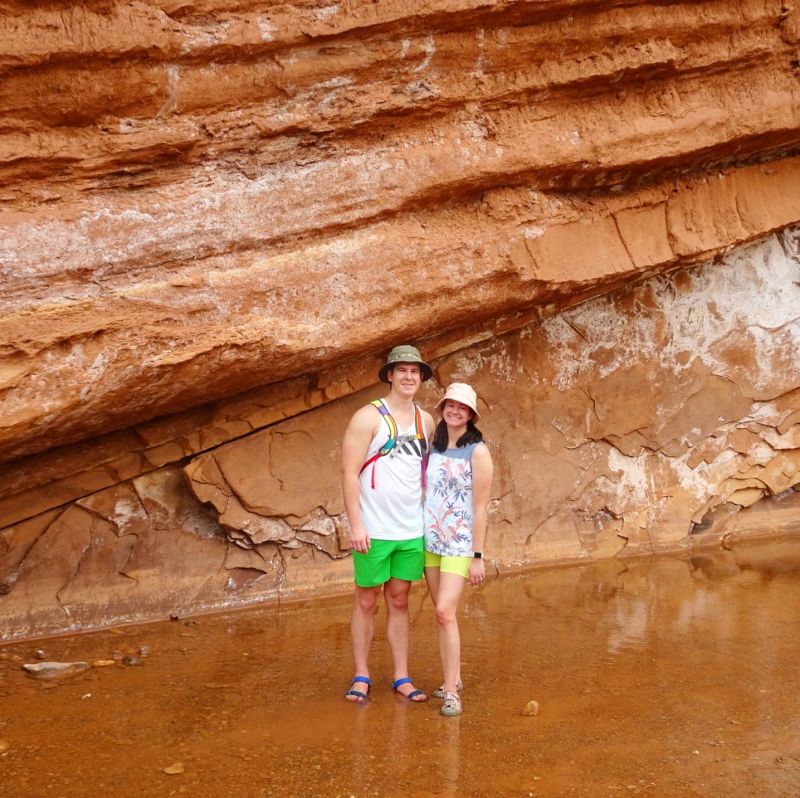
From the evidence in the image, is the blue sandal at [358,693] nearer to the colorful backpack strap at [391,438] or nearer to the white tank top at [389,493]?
the white tank top at [389,493]

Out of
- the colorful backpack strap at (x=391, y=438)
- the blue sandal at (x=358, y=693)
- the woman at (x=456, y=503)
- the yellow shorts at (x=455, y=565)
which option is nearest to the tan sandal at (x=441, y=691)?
the woman at (x=456, y=503)

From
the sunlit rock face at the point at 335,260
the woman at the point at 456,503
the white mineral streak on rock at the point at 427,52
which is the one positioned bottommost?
the woman at the point at 456,503

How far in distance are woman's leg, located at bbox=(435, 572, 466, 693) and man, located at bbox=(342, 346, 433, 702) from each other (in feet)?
0.52

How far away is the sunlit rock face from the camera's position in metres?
4.47

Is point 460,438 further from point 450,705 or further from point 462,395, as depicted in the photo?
point 450,705

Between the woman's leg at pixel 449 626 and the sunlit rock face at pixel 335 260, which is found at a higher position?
the sunlit rock face at pixel 335 260

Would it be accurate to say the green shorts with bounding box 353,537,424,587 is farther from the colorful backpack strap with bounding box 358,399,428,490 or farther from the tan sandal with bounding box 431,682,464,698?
the tan sandal with bounding box 431,682,464,698

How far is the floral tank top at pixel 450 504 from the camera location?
3.94m

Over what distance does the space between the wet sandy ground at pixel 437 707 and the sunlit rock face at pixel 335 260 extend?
72 cm

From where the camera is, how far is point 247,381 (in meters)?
5.13

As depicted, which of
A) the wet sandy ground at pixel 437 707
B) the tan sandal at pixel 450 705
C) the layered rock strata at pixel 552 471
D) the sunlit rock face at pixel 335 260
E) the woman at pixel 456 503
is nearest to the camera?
the wet sandy ground at pixel 437 707

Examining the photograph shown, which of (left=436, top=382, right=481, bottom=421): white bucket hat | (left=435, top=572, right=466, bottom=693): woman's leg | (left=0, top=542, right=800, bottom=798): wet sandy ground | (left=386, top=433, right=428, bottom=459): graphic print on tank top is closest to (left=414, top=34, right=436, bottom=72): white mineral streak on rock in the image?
(left=436, top=382, right=481, bottom=421): white bucket hat

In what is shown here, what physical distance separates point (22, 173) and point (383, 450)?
2042mm

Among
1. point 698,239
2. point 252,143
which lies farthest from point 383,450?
point 698,239
